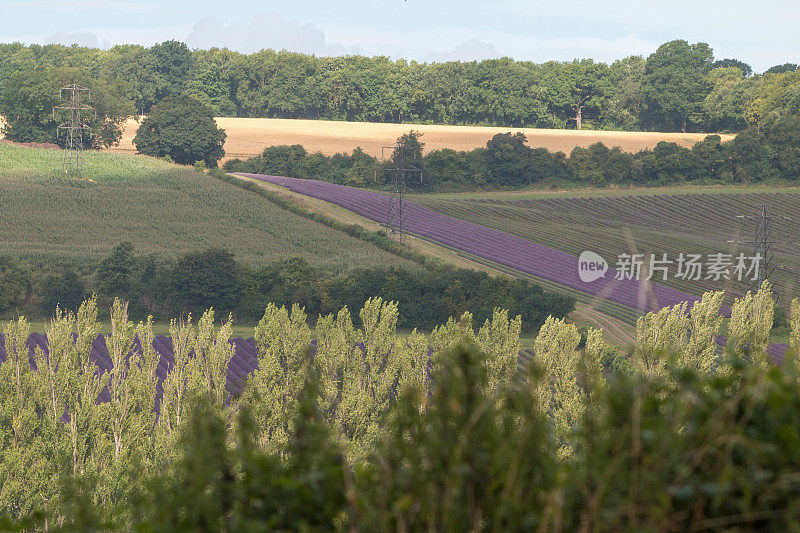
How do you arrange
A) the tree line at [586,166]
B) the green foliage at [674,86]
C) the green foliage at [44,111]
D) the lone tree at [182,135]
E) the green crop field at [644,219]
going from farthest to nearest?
the green foliage at [674,86] < the green foliage at [44,111] < the lone tree at [182,135] < the tree line at [586,166] < the green crop field at [644,219]

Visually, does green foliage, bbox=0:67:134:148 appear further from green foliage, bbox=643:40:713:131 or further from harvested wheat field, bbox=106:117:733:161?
green foliage, bbox=643:40:713:131

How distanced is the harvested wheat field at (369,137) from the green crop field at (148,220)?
1112 inches

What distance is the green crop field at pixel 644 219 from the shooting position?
8019 cm

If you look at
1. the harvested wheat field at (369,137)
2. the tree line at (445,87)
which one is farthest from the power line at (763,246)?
the tree line at (445,87)

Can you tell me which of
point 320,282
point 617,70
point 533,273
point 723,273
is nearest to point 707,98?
point 617,70

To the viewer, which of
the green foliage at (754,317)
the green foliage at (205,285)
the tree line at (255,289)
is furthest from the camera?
the green foliage at (205,285)

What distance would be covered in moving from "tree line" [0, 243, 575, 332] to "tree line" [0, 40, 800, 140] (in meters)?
98.2

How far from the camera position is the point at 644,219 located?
94000mm

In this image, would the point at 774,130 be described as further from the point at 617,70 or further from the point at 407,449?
the point at 407,449

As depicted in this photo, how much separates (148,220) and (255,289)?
98.5 ft

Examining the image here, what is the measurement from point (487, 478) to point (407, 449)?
1.49 ft

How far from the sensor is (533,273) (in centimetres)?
7025

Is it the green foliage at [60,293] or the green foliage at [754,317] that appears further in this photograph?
the green foliage at [60,293]

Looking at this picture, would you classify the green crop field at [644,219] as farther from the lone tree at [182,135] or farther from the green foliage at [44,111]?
the green foliage at [44,111]
